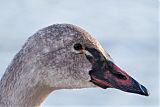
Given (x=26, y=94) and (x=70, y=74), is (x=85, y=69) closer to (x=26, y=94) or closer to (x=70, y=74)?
(x=70, y=74)

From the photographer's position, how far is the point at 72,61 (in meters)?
7.76

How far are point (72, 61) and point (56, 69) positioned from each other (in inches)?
7.9

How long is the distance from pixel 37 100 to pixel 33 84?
17 cm

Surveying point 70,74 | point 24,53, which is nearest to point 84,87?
point 70,74

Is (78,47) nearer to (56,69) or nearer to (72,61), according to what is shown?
(72,61)

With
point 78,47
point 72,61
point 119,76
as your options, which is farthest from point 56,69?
point 119,76

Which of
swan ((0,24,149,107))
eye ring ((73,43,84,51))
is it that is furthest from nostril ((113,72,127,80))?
eye ring ((73,43,84,51))

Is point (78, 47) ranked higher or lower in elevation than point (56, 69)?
higher

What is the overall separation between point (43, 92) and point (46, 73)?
0.20 meters

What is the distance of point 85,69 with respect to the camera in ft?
25.5

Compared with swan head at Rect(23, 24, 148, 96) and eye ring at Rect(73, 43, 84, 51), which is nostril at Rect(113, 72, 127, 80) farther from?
eye ring at Rect(73, 43, 84, 51)

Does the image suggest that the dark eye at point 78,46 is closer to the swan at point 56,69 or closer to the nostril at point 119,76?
the swan at point 56,69

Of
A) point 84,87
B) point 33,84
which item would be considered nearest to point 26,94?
point 33,84

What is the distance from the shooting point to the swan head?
7.58 metres
